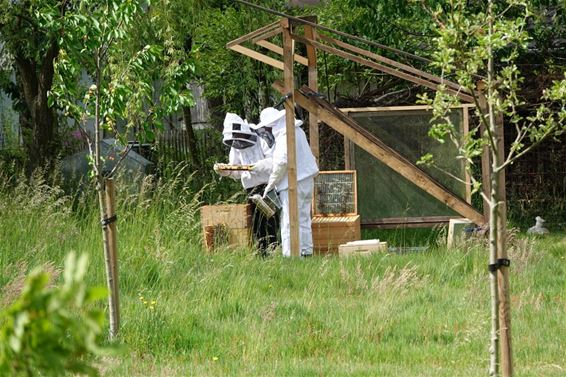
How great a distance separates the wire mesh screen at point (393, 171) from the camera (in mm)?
14367

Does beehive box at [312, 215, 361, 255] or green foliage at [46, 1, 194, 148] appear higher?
green foliage at [46, 1, 194, 148]

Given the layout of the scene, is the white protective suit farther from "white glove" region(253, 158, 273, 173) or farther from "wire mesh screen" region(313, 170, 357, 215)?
"wire mesh screen" region(313, 170, 357, 215)

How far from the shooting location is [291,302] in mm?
9484

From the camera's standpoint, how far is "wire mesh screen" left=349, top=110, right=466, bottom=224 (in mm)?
14367

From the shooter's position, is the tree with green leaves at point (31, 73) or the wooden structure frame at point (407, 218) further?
the tree with green leaves at point (31, 73)

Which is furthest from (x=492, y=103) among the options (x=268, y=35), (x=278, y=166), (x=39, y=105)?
(x=39, y=105)

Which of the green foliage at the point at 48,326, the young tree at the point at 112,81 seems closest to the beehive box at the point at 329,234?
the young tree at the point at 112,81

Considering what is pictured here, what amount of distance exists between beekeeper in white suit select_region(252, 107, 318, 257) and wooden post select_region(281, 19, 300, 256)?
0.51 ft

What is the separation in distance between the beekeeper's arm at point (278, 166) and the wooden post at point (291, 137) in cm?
16

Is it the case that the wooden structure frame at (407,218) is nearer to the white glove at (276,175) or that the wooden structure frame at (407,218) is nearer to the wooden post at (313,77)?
the wooden post at (313,77)

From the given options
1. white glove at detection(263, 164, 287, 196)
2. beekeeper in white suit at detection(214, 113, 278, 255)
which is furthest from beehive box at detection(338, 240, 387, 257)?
white glove at detection(263, 164, 287, 196)

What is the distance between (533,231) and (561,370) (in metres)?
9.19

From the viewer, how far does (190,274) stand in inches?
410

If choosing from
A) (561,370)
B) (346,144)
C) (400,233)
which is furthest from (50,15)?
(400,233)
